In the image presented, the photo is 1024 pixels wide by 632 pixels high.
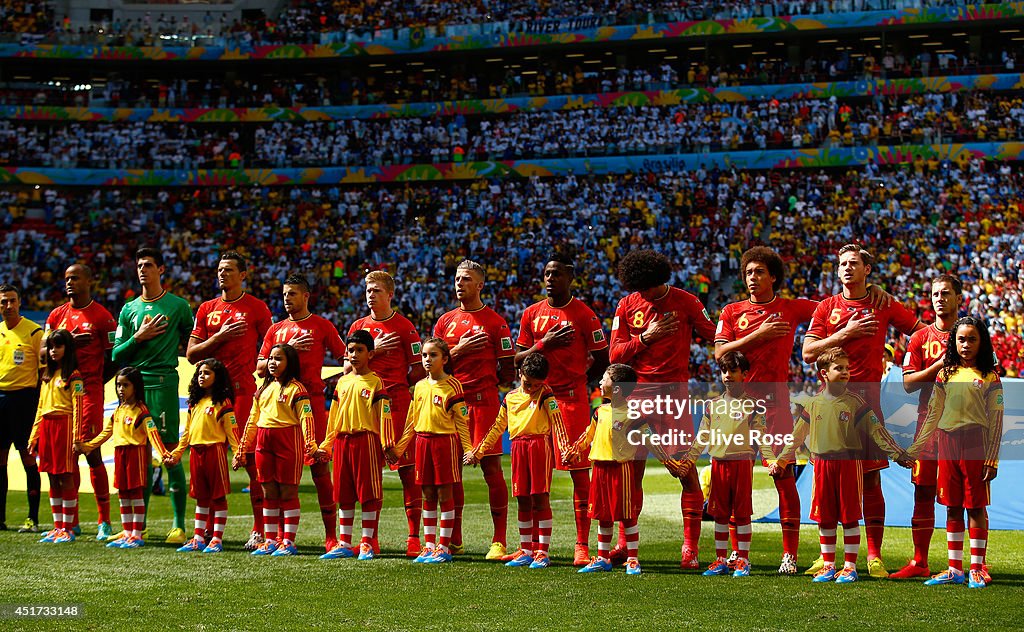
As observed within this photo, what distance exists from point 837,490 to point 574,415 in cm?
207

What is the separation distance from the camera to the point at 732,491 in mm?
8438

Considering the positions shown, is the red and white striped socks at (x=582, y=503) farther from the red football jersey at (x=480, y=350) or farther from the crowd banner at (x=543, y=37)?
the crowd banner at (x=543, y=37)

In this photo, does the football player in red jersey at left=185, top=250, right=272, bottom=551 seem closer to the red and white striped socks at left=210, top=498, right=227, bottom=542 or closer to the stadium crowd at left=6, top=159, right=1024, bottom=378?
the red and white striped socks at left=210, top=498, right=227, bottom=542

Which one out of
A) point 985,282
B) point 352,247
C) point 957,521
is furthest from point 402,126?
point 957,521

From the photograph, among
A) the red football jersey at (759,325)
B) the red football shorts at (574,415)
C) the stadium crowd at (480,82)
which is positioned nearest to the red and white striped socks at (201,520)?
the red football shorts at (574,415)

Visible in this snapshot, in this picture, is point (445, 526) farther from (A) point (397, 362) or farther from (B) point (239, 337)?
(B) point (239, 337)

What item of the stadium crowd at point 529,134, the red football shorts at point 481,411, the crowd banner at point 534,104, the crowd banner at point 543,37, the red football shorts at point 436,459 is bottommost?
the red football shorts at point 436,459

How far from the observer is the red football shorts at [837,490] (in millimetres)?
8070

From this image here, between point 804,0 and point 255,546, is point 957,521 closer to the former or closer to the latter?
point 255,546

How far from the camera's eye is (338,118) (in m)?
40.7

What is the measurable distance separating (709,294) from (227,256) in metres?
22.1

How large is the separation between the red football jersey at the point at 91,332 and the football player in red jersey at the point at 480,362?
3.44 metres

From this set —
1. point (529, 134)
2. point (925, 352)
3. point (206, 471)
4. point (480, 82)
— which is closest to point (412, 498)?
point (206, 471)

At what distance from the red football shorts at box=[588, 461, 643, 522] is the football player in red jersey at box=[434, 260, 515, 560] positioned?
40.7 inches
